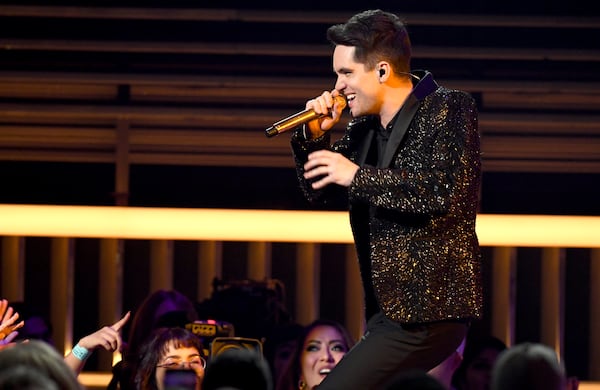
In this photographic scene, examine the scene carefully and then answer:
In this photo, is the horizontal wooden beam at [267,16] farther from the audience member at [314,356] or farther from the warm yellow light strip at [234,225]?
the audience member at [314,356]

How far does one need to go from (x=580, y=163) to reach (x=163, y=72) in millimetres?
1987

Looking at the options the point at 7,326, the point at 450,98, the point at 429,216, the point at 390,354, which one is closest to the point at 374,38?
the point at 450,98

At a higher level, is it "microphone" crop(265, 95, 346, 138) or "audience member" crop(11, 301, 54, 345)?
"microphone" crop(265, 95, 346, 138)

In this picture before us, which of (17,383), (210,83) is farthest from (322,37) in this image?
(17,383)

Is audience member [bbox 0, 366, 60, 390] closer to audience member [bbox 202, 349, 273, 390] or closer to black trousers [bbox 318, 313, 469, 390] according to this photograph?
audience member [bbox 202, 349, 273, 390]

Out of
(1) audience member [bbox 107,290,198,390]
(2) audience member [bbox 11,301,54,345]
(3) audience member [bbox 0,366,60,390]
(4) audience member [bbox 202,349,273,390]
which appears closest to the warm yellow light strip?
(1) audience member [bbox 107,290,198,390]

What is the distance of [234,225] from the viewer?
4102 mm

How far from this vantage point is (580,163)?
5.40m

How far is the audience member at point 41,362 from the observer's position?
179 centimetres

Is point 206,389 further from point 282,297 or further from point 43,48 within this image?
point 43,48

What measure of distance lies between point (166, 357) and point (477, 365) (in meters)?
1.18

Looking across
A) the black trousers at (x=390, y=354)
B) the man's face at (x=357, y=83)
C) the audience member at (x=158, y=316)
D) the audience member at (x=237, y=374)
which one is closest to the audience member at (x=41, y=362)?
the audience member at (x=237, y=374)

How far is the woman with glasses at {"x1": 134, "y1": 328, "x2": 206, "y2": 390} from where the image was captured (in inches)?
131

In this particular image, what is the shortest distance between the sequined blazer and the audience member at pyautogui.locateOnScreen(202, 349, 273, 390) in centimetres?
34
